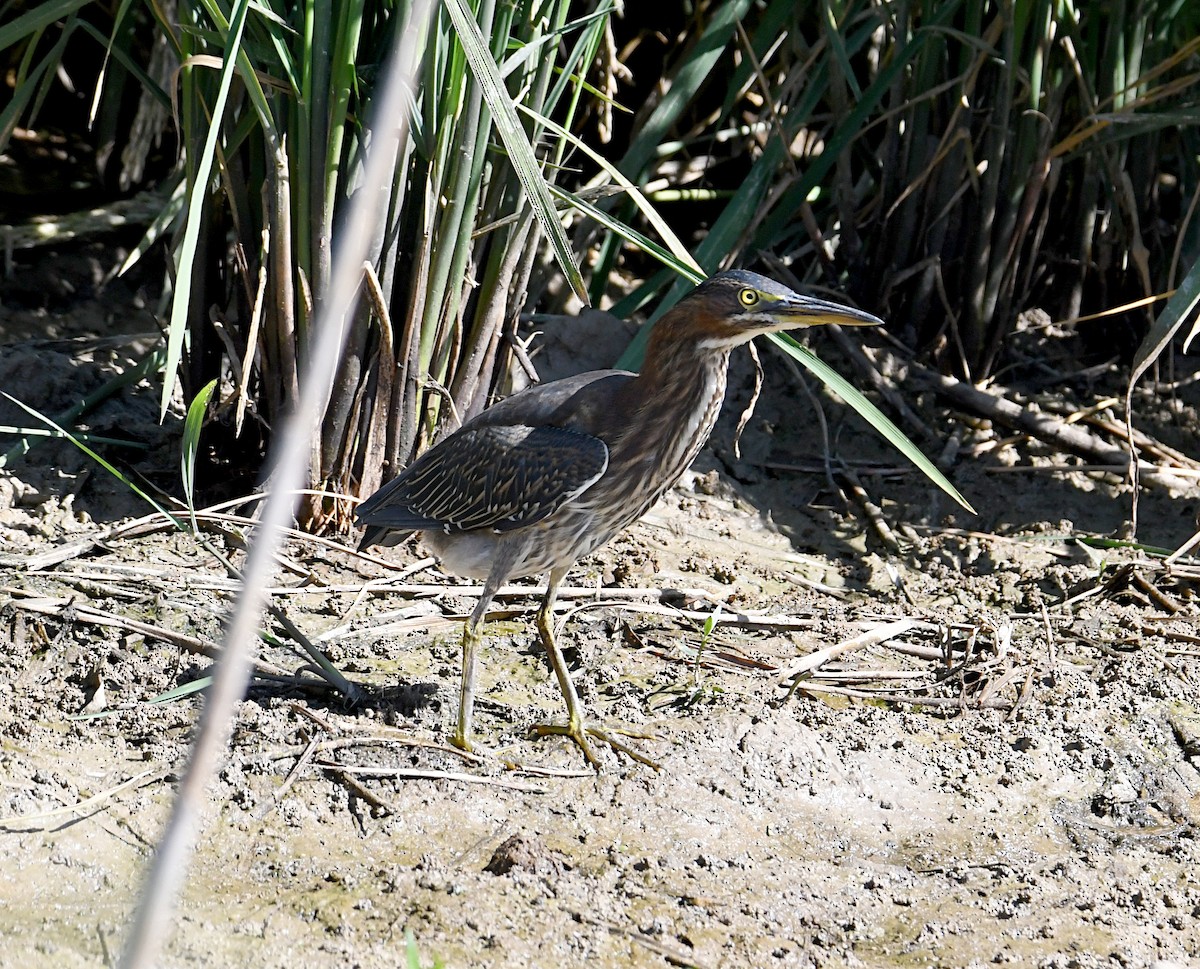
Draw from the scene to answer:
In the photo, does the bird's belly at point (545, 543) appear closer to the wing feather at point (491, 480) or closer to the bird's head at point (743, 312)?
the wing feather at point (491, 480)

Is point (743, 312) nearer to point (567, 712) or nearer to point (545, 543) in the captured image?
point (545, 543)

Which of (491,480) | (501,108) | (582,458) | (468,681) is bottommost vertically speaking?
(468,681)

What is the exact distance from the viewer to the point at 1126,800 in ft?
12.3

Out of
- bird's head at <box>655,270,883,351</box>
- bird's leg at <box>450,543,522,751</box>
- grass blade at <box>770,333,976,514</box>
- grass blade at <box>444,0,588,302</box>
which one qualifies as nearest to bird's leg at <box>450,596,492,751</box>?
bird's leg at <box>450,543,522,751</box>

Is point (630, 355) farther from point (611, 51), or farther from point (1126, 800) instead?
point (1126, 800)

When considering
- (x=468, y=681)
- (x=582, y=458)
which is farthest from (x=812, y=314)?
(x=468, y=681)

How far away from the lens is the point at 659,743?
370cm

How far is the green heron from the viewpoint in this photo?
3793 millimetres

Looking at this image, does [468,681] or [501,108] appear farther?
[468,681]

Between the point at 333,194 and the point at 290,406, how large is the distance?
0.66m

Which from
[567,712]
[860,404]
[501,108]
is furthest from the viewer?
[567,712]

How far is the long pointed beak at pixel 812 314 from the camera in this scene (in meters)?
3.68

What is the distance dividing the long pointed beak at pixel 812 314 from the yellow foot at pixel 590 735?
1.17 m

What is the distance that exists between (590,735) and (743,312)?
120 cm
